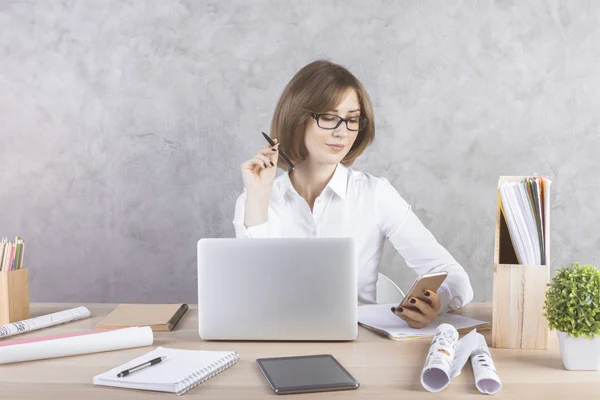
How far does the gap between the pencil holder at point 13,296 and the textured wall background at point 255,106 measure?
44.3 inches

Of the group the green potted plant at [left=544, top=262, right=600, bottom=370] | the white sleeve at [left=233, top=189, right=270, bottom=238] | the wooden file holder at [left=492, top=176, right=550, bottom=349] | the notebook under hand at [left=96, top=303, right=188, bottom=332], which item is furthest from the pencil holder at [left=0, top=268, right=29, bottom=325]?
the green potted plant at [left=544, top=262, right=600, bottom=370]

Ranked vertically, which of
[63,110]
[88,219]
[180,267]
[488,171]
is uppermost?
[63,110]

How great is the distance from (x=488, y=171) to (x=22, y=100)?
2172 mm

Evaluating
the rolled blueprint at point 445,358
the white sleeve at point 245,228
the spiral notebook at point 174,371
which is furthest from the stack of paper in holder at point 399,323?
the white sleeve at point 245,228

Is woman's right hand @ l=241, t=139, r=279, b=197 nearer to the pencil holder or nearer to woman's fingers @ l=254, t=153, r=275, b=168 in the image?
woman's fingers @ l=254, t=153, r=275, b=168

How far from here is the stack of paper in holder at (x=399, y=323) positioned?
49.8 inches

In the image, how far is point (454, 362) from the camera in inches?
40.9

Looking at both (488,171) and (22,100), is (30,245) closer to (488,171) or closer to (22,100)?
(22,100)

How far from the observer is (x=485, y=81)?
2.54 m

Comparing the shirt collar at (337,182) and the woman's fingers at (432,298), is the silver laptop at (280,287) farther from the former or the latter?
the shirt collar at (337,182)

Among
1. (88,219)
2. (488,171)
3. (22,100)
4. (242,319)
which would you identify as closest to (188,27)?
(22,100)

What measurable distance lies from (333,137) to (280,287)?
102 cm

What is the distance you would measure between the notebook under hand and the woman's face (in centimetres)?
84

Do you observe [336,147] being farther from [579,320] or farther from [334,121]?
[579,320]
